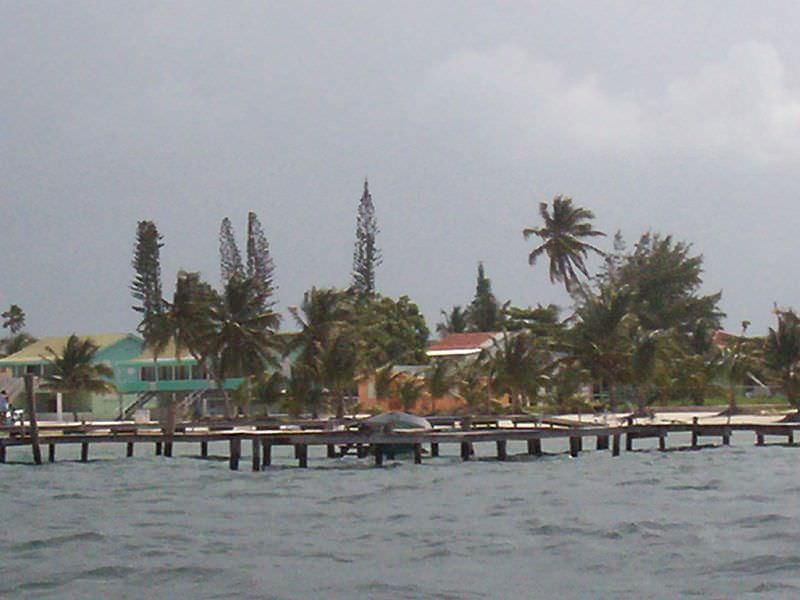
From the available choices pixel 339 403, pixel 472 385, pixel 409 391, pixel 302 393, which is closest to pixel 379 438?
pixel 339 403

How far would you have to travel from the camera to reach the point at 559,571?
19750 mm

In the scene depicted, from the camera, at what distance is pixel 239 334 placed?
2613 inches

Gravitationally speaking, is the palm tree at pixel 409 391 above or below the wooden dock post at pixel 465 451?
above

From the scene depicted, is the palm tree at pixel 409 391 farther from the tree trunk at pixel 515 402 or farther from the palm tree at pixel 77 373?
the palm tree at pixel 77 373

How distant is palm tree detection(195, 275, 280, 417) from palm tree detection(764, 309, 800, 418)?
77.5ft

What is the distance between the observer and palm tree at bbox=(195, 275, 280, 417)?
66500 mm

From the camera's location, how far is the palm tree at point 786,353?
6141 cm

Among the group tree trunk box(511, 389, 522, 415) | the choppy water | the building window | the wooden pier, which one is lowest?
the choppy water

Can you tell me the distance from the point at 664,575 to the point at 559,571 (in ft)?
5.00

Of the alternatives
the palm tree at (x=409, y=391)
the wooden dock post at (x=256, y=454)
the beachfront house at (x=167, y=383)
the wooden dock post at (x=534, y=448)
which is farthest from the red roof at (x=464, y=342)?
the wooden dock post at (x=256, y=454)

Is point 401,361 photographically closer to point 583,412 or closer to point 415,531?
point 583,412

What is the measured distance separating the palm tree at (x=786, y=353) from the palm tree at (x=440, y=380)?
14536mm

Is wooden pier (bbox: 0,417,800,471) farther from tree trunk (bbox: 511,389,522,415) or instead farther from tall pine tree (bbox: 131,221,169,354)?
tall pine tree (bbox: 131,221,169,354)

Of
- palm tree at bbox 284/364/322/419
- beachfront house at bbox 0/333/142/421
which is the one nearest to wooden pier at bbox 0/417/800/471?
palm tree at bbox 284/364/322/419
